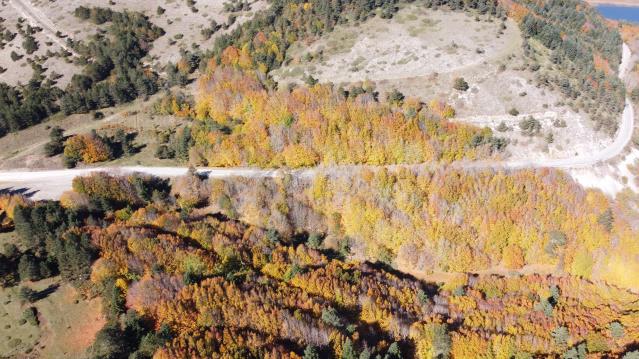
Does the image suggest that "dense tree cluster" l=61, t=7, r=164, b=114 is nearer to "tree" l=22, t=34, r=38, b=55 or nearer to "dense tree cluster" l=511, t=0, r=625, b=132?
"tree" l=22, t=34, r=38, b=55

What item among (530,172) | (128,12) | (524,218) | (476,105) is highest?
(128,12)

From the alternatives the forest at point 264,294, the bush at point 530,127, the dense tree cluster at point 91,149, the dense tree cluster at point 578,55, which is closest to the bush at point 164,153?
the dense tree cluster at point 91,149

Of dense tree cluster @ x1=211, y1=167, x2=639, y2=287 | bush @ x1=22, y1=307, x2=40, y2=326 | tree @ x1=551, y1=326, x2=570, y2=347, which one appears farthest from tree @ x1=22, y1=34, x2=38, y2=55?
tree @ x1=551, y1=326, x2=570, y2=347

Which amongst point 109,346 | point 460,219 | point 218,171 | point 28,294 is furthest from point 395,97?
point 28,294

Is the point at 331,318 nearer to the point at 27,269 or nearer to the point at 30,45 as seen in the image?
the point at 27,269

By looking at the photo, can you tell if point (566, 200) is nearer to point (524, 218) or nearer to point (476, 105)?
point (524, 218)

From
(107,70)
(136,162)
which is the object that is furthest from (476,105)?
(107,70)
